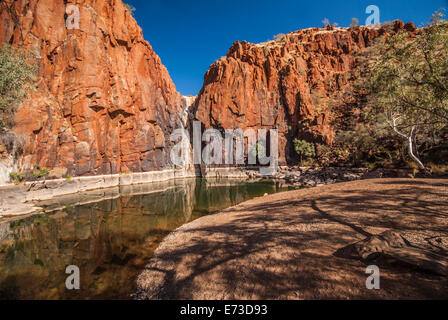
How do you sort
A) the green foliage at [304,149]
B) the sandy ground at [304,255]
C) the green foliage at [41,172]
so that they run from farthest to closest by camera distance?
the green foliage at [304,149]
the green foliage at [41,172]
the sandy ground at [304,255]

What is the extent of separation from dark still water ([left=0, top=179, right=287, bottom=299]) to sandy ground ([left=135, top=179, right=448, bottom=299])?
884 mm

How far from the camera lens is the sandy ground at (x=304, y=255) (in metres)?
2.70

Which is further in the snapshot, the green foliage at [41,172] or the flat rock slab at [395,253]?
the green foliage at [41,172]

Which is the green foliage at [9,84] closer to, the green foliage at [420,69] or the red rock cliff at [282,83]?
the green foliage at [420,69]

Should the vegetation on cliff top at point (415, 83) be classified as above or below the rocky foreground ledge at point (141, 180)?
above

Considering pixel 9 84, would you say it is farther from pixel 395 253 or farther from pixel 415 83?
pixel 415 83

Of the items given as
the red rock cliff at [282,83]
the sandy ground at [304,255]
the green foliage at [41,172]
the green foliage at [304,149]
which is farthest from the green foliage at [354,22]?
the green foliage at [41,172]

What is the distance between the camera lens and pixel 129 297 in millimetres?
4105

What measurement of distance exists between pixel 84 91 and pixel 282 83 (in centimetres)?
3670

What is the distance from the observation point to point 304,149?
34.4 metres

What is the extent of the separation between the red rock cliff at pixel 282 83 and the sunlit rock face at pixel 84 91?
56.4ft

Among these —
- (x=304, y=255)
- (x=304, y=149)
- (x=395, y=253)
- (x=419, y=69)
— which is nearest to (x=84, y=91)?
(x=304, y=255)
